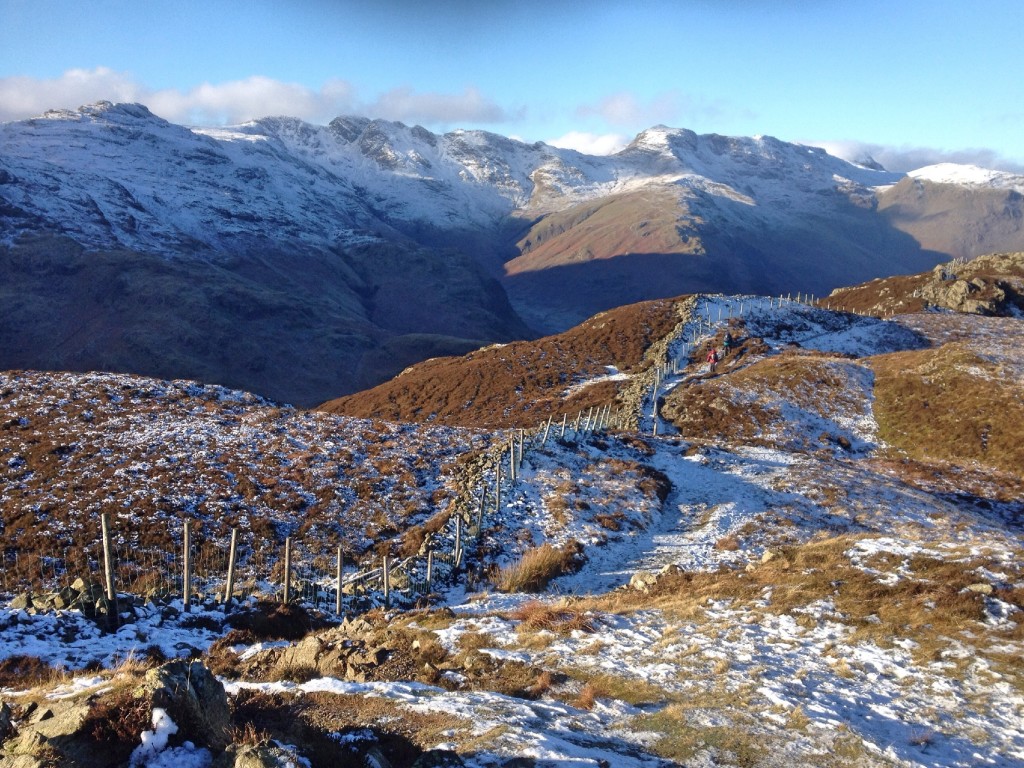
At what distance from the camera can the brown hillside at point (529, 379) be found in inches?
2638

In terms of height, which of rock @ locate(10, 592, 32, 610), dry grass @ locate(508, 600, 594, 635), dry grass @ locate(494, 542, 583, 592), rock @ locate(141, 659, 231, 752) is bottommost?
dry grass @ locate(494, 542, 583, 592)

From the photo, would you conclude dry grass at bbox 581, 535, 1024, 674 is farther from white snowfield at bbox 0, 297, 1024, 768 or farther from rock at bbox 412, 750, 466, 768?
rock at bbox 412, 750, 466, 768

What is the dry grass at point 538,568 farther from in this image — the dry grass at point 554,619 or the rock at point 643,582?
the dry grass at point 554,619

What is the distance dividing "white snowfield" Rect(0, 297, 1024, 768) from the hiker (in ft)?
127

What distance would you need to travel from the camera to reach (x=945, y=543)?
75.9 ft

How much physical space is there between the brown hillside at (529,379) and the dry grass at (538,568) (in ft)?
104

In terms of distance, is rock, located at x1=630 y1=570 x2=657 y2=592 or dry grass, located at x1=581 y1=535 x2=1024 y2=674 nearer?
dry grass, located at x1=581 y1=535 x2=1024 y2=674

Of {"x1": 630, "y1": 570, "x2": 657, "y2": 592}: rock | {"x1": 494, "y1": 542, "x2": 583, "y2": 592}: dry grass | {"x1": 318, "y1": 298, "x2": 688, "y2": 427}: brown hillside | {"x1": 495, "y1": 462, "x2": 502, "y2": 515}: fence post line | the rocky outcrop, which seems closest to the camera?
{"x1": 630, "y1": 570, "x2": 657, "y2": 592}: rock

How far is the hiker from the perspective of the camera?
7161 centimetres

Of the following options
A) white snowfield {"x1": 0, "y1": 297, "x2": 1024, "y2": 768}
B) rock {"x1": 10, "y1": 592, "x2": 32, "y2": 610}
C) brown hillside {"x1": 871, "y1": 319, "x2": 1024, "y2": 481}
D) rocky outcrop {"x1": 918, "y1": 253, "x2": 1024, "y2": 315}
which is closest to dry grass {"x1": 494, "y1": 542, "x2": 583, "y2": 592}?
white snowfield {"x1": 0, "y1": 297, "x2": 1024, "y2": 768}

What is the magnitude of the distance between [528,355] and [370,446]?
43528 millimetres

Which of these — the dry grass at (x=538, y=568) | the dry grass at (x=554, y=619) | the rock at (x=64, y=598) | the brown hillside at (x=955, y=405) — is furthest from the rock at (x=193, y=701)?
the brown hillside at (x=955, y=405)

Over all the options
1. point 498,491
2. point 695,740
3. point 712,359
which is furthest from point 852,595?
point 712,359

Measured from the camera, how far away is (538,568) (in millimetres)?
27016
